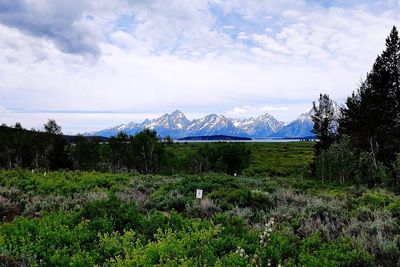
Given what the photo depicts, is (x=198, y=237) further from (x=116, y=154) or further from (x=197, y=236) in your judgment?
(x=116, y=154)

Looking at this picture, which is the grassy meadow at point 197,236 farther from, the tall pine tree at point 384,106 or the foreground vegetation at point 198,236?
the tall pine tree at point 384,106

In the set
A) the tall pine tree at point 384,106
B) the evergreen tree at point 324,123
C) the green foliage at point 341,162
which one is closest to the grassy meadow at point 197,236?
the green foliage at point 341,162

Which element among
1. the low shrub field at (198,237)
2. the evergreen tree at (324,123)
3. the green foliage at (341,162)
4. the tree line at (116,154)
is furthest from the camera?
the tree line at (116,154)

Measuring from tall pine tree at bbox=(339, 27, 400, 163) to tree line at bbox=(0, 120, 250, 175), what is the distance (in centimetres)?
2538

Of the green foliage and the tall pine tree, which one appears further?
the tall pine tree

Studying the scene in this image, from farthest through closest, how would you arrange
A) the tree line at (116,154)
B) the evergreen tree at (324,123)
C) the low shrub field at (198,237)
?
the tree line at (116,154)
the evergreen tree at (324,123)
the low shrub field at (198,237)

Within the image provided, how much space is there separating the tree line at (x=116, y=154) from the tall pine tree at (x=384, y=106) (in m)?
25.4

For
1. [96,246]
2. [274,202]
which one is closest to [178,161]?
[274,202]

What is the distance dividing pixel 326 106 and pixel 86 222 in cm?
5349

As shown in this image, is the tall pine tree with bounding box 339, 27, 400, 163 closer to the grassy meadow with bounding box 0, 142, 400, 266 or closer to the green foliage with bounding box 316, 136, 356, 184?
the green foliage with bounding box 316, 136, 356, 184

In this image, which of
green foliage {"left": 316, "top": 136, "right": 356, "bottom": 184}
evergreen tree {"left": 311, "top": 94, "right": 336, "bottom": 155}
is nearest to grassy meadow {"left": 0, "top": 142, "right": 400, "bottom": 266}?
green foliage {"left": 316, "top": 136, "right": 356, "bottom": 184}

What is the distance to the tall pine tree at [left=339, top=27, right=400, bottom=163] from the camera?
34.8 m

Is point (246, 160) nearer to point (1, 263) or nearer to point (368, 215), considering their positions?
point (368, 215)

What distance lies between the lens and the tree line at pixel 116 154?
60.4 meters
